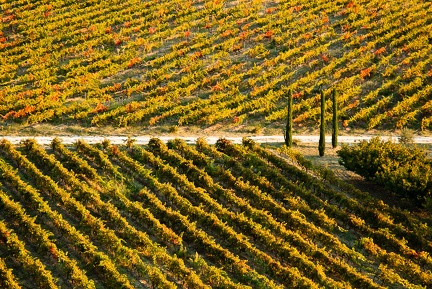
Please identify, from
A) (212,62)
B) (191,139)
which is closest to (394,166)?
(191,139)

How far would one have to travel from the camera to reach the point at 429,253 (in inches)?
1341

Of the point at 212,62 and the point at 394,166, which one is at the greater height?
the point at 212,62

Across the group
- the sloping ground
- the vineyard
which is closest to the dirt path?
the vineyard

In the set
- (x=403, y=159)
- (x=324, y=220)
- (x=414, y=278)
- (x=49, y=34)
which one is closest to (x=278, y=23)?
(x=49, y=34)

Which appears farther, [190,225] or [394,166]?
[394,166]

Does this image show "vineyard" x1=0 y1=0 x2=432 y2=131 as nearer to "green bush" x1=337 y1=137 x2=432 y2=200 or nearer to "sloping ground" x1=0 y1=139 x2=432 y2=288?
"sloping ground" x1=0 y1=139 x2=432 y2=288

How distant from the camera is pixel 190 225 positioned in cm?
3400

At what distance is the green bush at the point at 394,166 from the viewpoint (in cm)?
3703

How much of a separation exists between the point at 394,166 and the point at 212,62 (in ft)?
79.1

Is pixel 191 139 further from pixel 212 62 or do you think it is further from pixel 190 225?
pixel 212 62

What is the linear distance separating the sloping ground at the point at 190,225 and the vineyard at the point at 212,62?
787cm

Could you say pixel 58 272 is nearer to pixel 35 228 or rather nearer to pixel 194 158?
pixel 35 228

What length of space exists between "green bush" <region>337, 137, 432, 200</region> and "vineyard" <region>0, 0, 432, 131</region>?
30.9ft

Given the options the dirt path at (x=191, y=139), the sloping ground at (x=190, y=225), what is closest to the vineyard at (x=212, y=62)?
the dirt path at (x=191, y=139)
